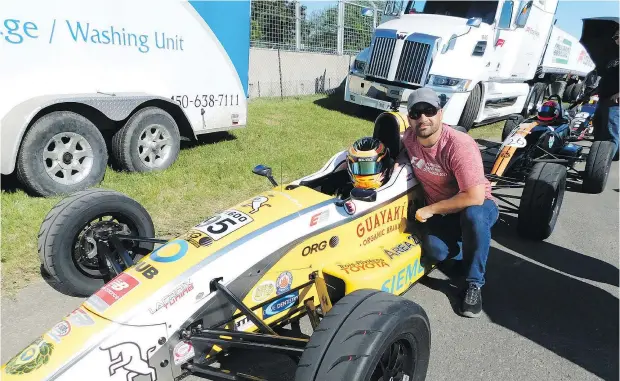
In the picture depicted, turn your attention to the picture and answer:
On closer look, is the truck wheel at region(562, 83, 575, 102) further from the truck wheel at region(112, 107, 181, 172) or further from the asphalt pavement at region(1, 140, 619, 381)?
the truck wheel at region(112, 107, 181, 172)

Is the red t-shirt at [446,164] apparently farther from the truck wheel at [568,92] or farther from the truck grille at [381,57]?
the truck wheel at [568,92]

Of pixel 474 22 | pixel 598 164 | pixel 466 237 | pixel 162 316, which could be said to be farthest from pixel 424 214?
pixel 474 22

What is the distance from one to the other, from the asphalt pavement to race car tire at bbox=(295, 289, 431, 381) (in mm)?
695

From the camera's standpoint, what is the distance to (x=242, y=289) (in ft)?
8.43

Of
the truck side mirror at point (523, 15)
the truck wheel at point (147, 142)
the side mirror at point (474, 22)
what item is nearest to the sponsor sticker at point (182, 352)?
the truck wheel at point (147, 142)

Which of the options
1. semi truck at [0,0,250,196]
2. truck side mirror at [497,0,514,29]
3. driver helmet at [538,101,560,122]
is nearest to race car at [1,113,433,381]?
semi truck at [0,0,250,196]

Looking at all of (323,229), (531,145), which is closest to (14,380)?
(323,229)

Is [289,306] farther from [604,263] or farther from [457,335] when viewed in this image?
[604,263]

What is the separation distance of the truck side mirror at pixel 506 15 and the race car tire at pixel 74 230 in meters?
10.2

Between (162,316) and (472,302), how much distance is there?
2.44 metres

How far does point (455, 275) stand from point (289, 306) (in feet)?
6.68

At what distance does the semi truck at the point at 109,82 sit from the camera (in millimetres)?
5055

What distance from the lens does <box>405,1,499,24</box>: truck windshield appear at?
1071 cm

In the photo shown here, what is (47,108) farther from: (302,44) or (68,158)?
(302,44)
